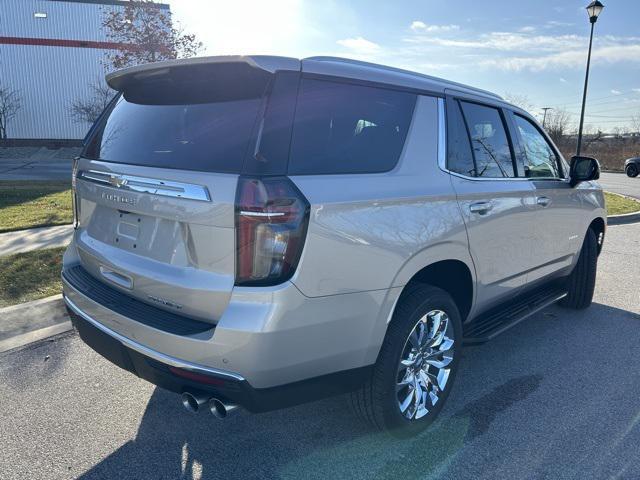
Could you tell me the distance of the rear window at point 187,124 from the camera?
223 centimetres

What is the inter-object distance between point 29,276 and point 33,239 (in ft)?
5.79

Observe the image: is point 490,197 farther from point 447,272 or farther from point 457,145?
point 447,272

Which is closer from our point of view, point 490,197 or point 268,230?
point 268,230

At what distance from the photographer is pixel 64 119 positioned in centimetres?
3694

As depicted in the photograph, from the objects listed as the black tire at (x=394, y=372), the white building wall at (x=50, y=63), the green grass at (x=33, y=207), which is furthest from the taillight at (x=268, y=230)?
the white building wall at (x=50, y=63)

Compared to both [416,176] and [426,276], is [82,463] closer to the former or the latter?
[426,276]

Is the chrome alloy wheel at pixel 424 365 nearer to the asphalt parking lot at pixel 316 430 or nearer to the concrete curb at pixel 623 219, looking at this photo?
the asphalt parking lot at pixel 316 430

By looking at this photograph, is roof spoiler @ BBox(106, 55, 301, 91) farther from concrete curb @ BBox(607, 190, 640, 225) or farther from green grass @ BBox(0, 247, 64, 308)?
concrete curb @ BBox(607, 190, 640, 225)

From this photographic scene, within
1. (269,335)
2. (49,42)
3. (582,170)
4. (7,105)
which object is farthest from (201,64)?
(7,105)

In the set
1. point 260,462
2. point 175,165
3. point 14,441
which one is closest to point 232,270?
point 175,165

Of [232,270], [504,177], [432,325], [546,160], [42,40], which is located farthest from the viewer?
[42,40]

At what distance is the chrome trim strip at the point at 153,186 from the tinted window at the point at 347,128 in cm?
40

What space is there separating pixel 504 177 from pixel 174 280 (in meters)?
2.40

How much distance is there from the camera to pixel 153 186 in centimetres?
233
